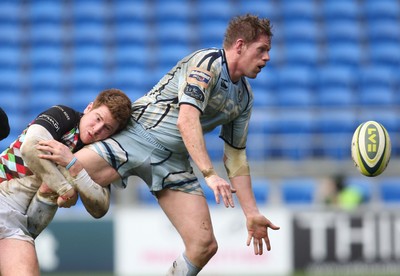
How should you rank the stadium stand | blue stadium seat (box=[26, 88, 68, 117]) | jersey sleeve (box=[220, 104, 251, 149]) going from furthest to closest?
1. the stadium stand
2. blue stadium seat (box=[26, 88, 68, 117])
3. jersey sleeve (box=[220, 104, 251, 149])

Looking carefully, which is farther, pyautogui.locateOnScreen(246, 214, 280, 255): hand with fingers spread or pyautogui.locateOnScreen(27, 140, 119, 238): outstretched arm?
pyautogui.locateOnScreen(246, 214, 280, 255): hand with fingers spread

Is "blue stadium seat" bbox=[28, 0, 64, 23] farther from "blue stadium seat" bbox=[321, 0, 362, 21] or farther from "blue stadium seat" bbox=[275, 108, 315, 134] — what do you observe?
"blue stadium seat" bbox=[275, 108, 315, 134]

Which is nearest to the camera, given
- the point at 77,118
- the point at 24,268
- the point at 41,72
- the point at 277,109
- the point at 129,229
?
the point at 24,268

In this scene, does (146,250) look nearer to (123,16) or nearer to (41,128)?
(41,128)

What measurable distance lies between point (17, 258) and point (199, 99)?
1.49 m

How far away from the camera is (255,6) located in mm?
17109

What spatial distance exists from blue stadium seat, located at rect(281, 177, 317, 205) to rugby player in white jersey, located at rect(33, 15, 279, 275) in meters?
6.12

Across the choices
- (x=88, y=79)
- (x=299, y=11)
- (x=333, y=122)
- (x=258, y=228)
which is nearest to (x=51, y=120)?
(x=258, y=228)

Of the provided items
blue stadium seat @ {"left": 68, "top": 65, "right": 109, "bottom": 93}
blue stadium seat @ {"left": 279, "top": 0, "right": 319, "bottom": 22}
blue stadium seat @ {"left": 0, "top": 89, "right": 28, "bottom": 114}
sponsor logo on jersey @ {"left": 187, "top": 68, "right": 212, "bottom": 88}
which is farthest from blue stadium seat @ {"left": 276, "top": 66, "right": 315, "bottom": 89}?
sponsor logo on jersey @ {"left": 187, "top": 68, "right": 212, "bottom": 88}

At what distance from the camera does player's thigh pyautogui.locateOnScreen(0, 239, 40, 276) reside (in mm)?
5727

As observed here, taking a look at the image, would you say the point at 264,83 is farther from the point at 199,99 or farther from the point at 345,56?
the point at 199,99

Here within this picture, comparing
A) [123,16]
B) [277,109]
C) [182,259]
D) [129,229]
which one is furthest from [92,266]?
[123,16]

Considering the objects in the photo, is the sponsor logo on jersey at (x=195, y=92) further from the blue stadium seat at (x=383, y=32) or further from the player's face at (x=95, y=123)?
the blue stadium seat at (x=383, y=32)

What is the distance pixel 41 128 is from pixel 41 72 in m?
10.5
